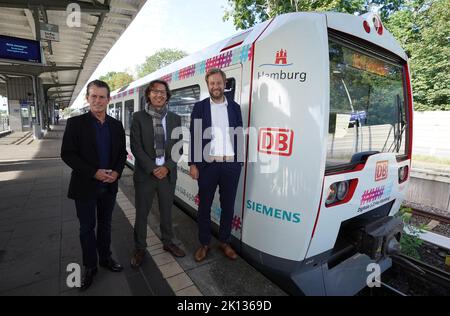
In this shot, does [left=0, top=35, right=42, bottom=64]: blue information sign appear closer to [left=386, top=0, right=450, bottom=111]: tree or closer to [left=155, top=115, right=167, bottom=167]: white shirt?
[left=155, top=115, right=167, bottom=167]: white shirt

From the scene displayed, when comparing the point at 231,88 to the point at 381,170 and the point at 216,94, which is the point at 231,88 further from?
the point at 381,170

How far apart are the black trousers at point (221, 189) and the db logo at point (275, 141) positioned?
13.9 inches

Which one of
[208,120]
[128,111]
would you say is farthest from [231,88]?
[128,111]

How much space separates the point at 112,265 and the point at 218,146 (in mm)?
1581

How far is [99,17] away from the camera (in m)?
8.13

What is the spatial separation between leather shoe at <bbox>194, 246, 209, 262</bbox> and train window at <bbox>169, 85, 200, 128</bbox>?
5.77 feet

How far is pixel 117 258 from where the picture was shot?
2.77 metres

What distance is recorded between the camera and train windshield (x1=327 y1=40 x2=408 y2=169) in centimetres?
218

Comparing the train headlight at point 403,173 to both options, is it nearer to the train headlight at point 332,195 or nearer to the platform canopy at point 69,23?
the train headlight at point 332,195

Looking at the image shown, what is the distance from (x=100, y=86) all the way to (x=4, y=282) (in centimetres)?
199

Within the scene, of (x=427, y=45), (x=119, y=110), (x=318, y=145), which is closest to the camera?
(x=318, y=145)

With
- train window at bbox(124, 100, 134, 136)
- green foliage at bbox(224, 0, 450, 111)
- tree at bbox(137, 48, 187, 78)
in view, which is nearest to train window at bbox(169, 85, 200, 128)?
train window at bbox(124, 100, 134, 136)

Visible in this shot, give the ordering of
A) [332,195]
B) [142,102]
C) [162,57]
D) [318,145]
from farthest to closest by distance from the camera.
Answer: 1. [162,57]
2. [142,102]
3. [332,195]
4. [318,145]

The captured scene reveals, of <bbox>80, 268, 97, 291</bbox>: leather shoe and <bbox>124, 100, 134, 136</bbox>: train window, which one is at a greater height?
<bbox>124, 100, 134, 136</bbox>: train window
